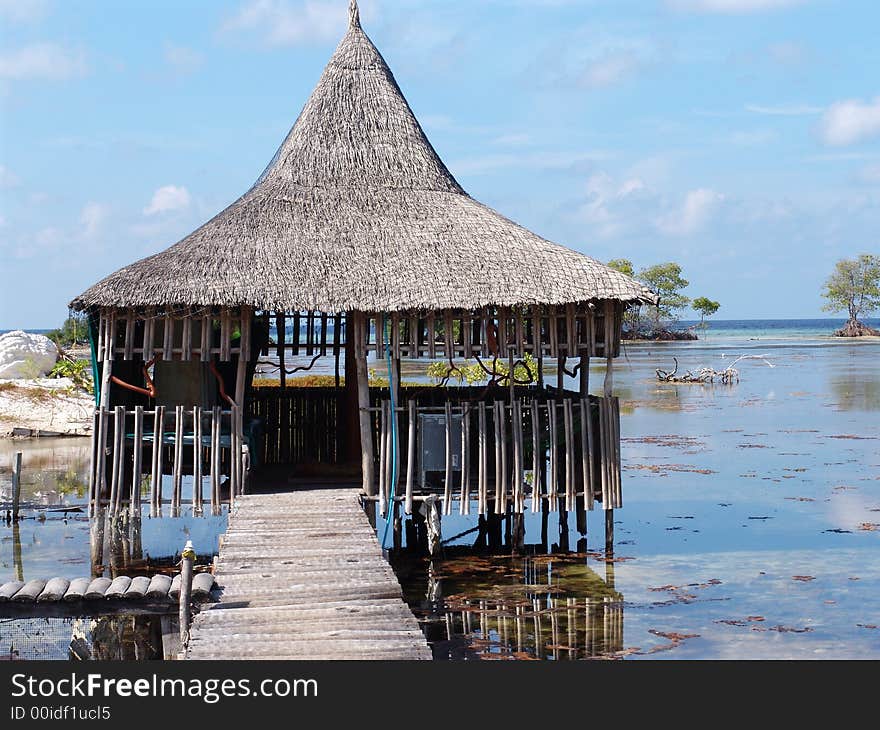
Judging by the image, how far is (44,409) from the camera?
2648 cm

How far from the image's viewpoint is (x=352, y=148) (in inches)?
559

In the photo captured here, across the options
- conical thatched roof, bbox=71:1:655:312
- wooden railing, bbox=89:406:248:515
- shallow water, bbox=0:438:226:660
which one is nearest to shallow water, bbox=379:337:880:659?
wooden railing, bbox=89:406:248:515

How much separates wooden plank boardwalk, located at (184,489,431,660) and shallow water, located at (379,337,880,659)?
124cm

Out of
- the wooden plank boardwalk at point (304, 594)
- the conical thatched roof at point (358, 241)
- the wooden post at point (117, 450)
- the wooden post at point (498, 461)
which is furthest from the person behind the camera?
the wooden post at point (498, 461)

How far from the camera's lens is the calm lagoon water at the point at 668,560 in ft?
34.4

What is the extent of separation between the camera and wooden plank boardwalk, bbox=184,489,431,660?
25.3ft

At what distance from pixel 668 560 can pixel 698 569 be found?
0.52 m

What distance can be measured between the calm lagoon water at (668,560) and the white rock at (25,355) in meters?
6.52

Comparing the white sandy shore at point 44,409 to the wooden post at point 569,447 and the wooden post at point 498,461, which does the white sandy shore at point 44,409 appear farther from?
the wooden post at point 569,447

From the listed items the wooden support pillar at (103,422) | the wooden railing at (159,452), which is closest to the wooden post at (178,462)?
the wooden railing at (159,452)

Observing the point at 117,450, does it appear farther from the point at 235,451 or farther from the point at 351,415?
the point at 351,415
